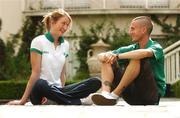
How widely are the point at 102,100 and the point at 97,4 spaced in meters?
14.3

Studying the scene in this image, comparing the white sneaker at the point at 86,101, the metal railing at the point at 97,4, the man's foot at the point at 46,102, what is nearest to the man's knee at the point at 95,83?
the white sneaker at the point at 86,101

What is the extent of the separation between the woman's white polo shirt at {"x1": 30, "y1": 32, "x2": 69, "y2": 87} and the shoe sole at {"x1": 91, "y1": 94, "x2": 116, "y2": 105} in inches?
17.9

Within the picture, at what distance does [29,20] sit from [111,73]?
1415 centimetres

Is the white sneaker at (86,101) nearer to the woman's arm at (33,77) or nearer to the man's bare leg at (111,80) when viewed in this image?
the man's bare leg at (111,80)

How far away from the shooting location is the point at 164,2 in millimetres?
19359

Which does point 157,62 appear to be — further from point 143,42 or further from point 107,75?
point 107,75

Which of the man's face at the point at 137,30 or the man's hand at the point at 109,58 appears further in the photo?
the man's face at the point at 137,30

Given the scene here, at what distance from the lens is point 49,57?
5656mm

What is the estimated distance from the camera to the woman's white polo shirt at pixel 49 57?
18.5 feet

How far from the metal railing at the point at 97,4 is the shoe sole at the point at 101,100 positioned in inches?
549

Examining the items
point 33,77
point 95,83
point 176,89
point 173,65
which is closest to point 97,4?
point 173,65
